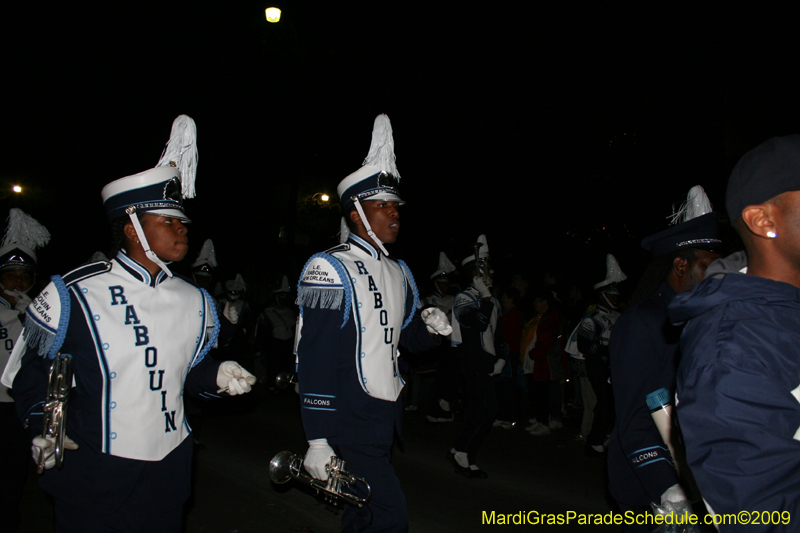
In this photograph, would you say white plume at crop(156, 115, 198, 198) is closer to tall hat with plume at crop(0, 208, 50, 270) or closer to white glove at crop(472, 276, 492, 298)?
tall hat with plume at crop(0, 208, 50, 270)

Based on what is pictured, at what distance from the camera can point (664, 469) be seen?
91.4 inches

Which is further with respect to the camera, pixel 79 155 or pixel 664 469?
pixel 79 155

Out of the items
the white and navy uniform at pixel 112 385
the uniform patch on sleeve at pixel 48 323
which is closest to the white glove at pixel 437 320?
the white and navy uniform at pixel 112 385

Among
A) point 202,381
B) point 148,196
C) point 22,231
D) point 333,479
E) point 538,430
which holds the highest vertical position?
point 22,231

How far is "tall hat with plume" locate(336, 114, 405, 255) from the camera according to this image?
3.59 m

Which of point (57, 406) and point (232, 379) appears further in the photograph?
point (232, 379)

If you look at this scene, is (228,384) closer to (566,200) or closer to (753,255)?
(753,255)

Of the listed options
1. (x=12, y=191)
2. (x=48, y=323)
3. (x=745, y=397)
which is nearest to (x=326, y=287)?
(x=48, y=323)

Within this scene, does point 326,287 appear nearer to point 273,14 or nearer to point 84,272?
point 84,272

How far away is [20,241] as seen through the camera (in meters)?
5.55

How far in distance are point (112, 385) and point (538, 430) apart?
740 centimetres

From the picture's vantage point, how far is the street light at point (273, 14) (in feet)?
35.3

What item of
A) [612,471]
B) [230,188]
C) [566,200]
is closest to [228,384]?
[612,471]

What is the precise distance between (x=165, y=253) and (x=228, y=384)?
2.59 ft
